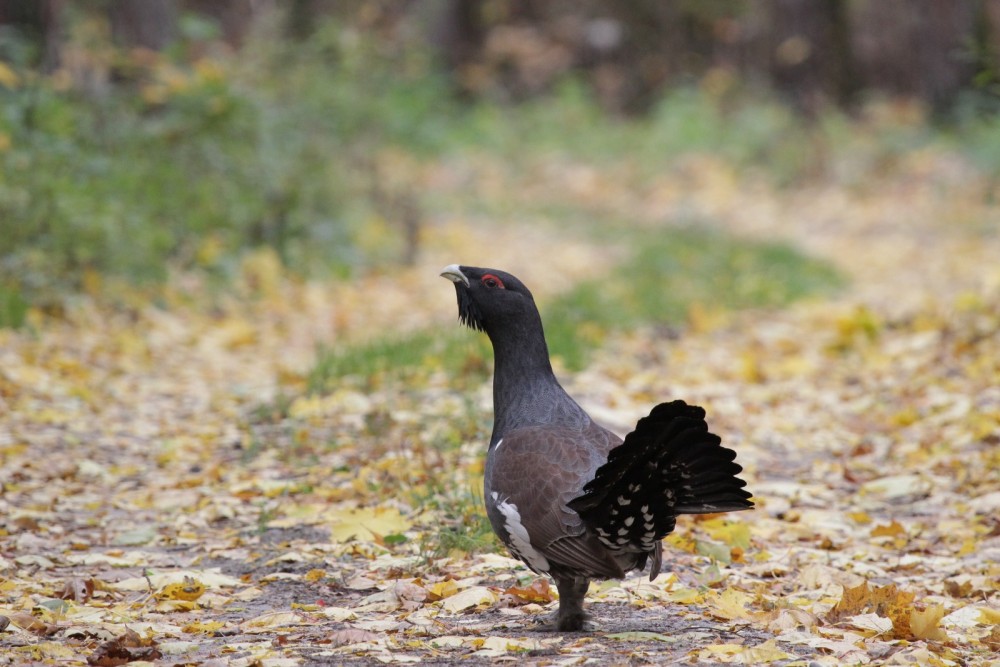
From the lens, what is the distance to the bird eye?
433 centimetres

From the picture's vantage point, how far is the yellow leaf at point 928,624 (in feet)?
12.3

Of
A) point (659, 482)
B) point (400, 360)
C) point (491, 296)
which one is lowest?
point (659, 482)

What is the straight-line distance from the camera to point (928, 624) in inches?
149

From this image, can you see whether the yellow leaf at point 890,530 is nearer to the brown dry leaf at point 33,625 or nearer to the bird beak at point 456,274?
the bird beak at point 456,274

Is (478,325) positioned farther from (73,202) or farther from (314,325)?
(314,325)

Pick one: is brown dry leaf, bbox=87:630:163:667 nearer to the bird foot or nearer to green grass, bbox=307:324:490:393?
the bird foot

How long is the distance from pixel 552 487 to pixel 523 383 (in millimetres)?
583

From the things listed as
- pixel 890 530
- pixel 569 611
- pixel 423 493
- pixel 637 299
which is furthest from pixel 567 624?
pixel 637 299

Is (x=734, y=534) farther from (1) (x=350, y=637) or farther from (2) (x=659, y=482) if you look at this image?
(1) (x=350, y=637)

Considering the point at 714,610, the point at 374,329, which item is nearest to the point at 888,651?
the point at 714,610

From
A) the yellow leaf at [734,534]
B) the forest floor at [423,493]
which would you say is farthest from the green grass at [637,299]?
the yellow leaf at [734,534]

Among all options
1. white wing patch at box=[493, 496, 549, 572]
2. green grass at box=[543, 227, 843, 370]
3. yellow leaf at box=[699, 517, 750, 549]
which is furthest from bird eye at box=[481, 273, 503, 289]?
green grass at box=[543, 227, 843, 370]

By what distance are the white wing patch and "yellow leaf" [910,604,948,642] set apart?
119 centimetres

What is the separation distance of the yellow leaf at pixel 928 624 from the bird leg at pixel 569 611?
3.46ft
